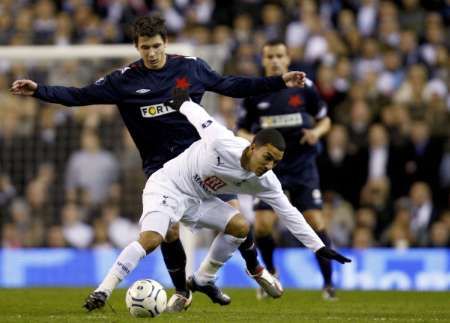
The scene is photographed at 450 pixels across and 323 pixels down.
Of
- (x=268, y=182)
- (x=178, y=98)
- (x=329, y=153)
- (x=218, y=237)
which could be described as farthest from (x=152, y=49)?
(x=329, y=153)

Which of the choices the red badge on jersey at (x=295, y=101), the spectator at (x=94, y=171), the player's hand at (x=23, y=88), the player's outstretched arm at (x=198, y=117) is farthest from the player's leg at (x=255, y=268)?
the spectator at (x=94, y=171)

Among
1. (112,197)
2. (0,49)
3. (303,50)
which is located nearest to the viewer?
(0,49)

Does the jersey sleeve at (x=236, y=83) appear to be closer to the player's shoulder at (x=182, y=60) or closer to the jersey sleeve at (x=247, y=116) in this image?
the player's shoulder at (x=182, y=60)

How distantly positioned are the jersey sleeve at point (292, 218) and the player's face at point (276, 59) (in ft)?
10.7

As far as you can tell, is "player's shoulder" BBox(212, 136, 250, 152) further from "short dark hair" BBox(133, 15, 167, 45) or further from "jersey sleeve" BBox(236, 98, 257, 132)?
"jersey sleeve" BBox(236, 98, 257, 132)

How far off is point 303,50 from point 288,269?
4.46 meters

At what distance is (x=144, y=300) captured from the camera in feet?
31.8

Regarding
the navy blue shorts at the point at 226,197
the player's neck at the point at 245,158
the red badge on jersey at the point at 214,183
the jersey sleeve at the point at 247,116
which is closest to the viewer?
the player's neck at the point at 245,158

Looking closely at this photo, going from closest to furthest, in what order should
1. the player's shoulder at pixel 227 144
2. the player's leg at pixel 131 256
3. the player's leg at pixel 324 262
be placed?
the player's leg at pixel 131 256 < the player's shoulder at pixel 227 144 < the player's leg at pixel 324 262

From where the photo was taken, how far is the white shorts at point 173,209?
9.96 metres

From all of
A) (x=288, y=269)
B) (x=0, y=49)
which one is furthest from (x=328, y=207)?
(x=0, y=49)

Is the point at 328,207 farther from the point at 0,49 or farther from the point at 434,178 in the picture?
the point at 0,49

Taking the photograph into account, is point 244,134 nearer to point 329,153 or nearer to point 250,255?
point 250,255

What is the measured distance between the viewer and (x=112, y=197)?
1855 centimetres
